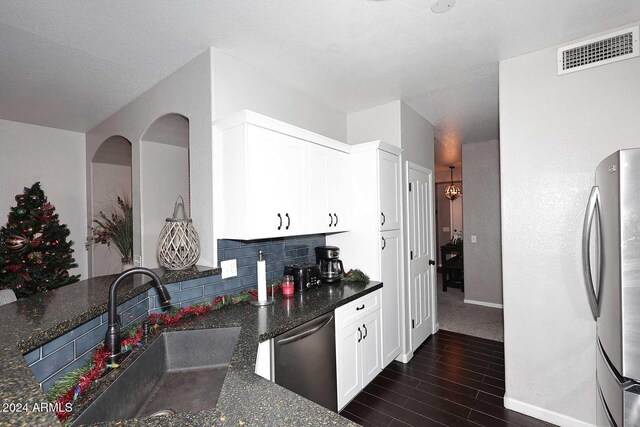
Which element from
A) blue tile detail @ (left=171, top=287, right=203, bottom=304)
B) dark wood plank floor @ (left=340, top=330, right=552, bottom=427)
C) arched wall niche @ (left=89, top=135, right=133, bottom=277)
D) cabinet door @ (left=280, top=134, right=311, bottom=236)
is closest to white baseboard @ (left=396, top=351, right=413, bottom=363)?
dark wood plank floor @ (left=340, top=330, right=552, bottom=427)

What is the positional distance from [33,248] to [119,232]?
81 cm

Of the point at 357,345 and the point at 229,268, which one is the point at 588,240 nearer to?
the point at 357,345

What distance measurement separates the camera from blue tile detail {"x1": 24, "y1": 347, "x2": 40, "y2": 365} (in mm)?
1004

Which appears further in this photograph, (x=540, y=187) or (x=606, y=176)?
(x=540, y=187)

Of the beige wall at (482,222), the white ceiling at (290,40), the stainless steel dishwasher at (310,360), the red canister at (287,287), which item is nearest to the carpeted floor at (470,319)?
the beige wall at (482,222)

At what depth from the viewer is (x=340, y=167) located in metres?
2.85

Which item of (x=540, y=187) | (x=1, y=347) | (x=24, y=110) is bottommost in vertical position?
(x=1, y=347)

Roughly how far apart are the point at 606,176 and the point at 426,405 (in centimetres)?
203

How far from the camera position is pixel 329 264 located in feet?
9.32

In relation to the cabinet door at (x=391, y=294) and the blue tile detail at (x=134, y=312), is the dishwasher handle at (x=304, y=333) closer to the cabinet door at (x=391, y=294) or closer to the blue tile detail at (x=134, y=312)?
the blue tile detail at (x=134, y=312)

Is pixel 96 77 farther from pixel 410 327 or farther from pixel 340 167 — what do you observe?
pixel 410 327

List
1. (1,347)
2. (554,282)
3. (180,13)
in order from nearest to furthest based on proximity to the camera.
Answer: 1. (1,347)
2. (180,13)
3. (554,282)

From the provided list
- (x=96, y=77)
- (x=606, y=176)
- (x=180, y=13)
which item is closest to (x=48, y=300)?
(x=180, y=13)

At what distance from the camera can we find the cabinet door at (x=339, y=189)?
2.74 metres
